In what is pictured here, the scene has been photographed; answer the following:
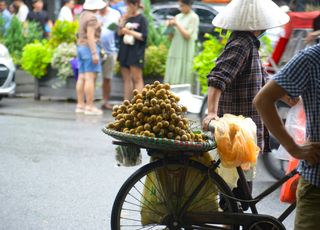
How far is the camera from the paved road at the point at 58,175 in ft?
20.9

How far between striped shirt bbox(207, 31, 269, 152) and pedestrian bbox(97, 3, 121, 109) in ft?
→ 25.2

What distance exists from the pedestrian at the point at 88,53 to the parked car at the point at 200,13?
6276 mm

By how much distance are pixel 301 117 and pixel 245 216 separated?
1087mm

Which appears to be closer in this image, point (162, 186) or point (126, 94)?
point (162, 186)

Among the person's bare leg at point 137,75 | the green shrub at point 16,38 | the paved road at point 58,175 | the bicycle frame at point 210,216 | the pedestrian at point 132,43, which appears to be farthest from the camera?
the green shrub at point 16,38

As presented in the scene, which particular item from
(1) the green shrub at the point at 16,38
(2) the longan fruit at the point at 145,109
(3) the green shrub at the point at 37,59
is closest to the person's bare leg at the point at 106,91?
(3) the green shrub at the point at 37,59

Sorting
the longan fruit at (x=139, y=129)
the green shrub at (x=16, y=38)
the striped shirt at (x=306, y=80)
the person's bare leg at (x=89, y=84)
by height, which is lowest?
the person's bare leg at (x=89, y=84)

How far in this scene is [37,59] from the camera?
45.9ft

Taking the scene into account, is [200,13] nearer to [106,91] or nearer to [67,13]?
[67,13]

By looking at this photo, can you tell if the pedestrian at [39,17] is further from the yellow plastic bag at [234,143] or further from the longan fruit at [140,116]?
the yellow plastic bag at [234,143]

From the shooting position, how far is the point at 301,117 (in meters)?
5.35

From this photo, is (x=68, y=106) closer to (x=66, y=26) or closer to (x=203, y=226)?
(x=66, y=26)

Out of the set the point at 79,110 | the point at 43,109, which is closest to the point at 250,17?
the point at 79,110

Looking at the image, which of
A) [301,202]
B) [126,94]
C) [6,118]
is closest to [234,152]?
[301,202]
